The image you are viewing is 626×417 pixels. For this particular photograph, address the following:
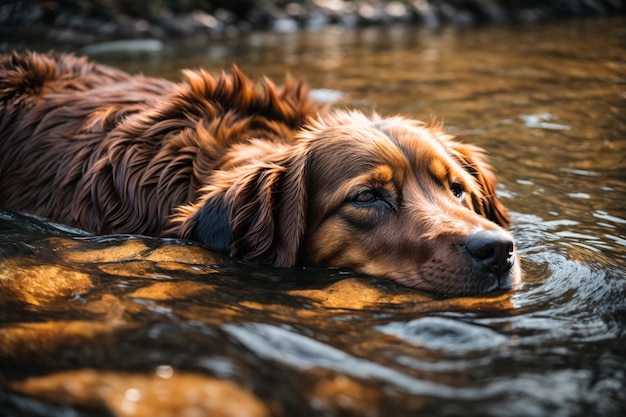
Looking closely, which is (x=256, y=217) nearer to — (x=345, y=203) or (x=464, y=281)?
(x=345, y=203)

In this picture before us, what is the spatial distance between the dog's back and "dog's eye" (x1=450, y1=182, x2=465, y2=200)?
1.31 meters

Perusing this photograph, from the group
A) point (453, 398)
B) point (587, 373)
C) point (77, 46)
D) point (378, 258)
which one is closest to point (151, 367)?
point (453, 398)

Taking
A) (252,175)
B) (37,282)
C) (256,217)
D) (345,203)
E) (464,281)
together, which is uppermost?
(252,175)

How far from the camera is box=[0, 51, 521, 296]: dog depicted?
3750mm

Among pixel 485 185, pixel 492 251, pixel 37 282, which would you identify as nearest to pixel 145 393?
pixel 37 282

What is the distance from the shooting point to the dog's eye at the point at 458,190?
429 centimetres

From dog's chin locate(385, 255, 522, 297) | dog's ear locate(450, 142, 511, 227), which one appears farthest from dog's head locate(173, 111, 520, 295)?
dog's ear locate(450, 142, 511, 227)

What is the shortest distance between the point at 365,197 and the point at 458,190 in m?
0.71

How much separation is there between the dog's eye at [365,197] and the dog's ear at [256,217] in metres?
0.35

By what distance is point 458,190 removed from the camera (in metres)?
4.32

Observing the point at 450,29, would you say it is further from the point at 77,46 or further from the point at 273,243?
the point at 273,243

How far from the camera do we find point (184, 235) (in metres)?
4.14

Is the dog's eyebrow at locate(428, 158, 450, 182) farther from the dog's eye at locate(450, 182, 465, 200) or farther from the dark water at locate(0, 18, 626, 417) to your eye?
the dark water at locate(0, 18, 626, 417)

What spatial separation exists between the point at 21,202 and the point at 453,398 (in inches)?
146
